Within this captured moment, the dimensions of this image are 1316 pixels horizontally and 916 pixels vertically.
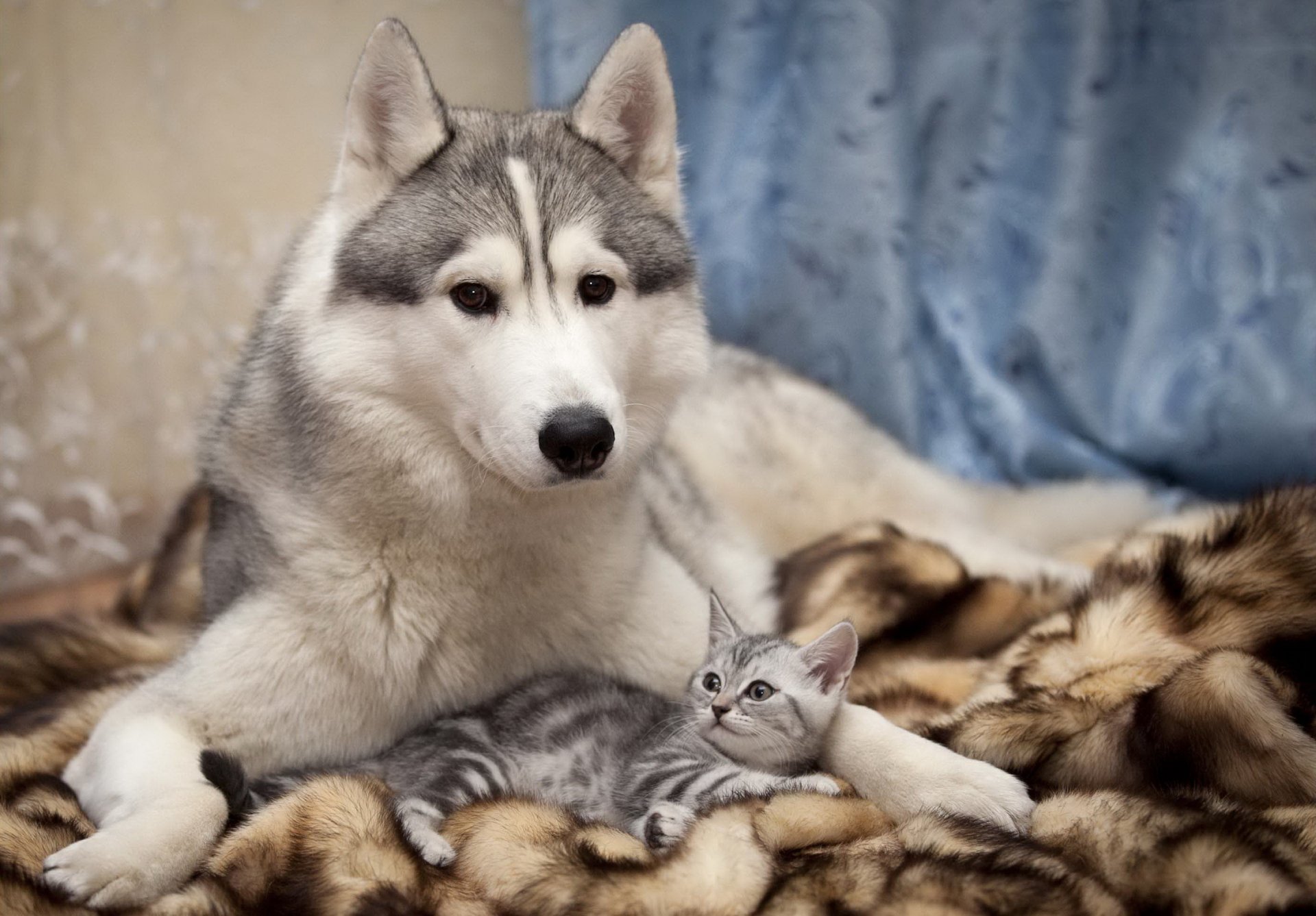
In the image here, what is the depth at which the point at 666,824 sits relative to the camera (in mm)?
1522

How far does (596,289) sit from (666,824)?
86 cm

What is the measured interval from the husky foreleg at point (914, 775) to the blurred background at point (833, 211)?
1.78 meters

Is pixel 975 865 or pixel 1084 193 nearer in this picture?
pixel 975 865

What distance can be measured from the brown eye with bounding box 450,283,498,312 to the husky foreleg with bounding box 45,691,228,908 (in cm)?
82

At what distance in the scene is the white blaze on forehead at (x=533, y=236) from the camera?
5.64 feet

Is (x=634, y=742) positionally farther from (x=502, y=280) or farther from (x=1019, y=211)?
(x=1019, y=211)

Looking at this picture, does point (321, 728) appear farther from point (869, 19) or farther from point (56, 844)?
point (869, 19)

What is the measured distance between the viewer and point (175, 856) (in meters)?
1.50

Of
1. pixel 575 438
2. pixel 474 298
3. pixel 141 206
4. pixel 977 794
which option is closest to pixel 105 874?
pixel 575 438

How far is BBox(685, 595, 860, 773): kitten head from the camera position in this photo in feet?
5.72

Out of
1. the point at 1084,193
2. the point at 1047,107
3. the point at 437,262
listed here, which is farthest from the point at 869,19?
the point at 437,262

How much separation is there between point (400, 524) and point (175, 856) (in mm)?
597

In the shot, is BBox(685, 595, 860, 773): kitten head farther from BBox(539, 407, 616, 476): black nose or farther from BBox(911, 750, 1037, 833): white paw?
BBox(539, 407, 616, 476): black nose

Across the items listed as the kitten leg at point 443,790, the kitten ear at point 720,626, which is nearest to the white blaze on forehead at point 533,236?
the kitten ear at point 720,626
